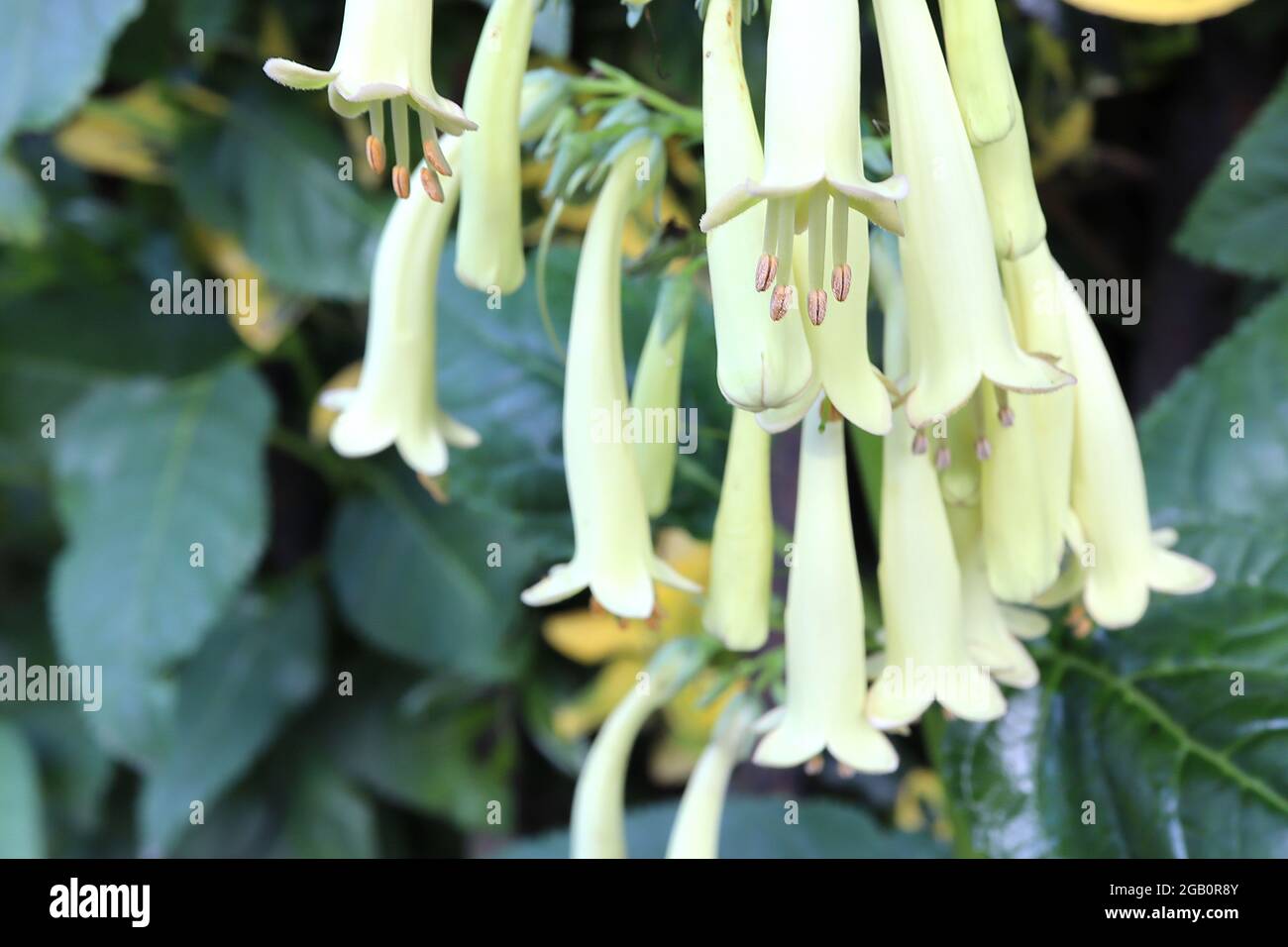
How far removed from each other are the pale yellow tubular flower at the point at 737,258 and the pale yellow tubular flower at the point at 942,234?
0.15ft

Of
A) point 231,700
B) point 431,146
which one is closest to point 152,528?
point 231,700

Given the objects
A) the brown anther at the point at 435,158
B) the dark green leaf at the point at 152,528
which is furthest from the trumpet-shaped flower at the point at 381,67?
the dark green leaf at the point at 152,528

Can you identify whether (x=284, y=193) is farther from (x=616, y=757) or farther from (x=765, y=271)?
(x=765, y=271)

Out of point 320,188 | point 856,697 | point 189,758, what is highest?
point 320,188

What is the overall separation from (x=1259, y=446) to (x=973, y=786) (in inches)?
11.4

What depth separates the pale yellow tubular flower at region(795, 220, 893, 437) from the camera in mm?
346

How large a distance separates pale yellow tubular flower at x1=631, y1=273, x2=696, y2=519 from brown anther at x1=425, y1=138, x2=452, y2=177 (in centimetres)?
11

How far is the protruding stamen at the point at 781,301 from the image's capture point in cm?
31

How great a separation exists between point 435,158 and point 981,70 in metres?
0.18

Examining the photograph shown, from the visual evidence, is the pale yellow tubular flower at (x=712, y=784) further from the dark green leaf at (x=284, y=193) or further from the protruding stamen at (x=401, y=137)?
the dark green leaf at (x=284, y=193)

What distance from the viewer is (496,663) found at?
95 cm

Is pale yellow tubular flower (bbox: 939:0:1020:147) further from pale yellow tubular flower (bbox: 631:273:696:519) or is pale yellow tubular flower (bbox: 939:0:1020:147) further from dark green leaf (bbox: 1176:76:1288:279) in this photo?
dark green leaf (bbox: 1176:76:1288:279)
